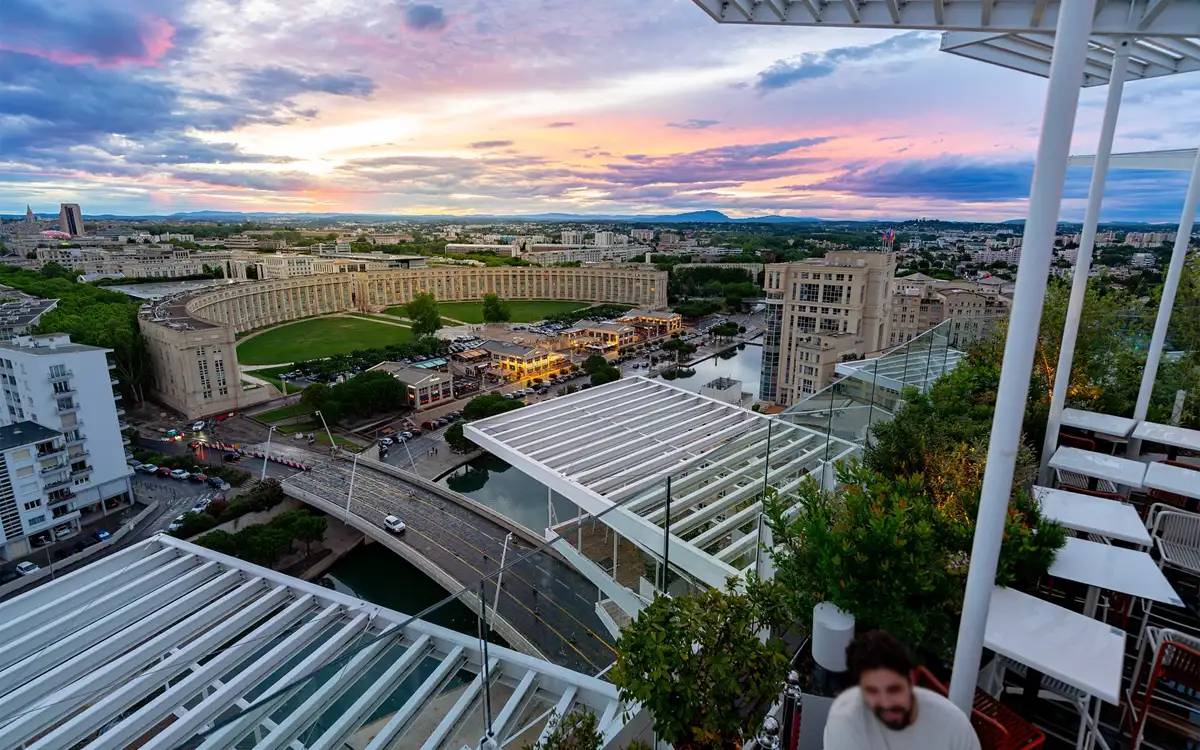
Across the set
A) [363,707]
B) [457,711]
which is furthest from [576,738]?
[363,707]

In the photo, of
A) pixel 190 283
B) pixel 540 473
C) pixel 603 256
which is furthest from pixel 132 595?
pixel 603 256

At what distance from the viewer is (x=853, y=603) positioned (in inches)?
84.3

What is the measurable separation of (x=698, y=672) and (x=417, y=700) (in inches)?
75.7

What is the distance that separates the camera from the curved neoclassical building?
24750 millimetres

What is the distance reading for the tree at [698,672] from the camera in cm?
206

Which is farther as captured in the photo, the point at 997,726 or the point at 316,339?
the point at 316,339

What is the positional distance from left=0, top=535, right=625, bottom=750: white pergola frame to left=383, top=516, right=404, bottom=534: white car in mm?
8181

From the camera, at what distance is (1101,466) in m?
3.62

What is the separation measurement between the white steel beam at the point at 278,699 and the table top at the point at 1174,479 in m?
4.44

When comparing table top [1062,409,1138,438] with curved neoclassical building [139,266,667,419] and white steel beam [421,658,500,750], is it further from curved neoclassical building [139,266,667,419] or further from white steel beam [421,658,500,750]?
curved neoclassical building [139,266,667,419]

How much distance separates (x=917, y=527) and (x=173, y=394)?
101ft

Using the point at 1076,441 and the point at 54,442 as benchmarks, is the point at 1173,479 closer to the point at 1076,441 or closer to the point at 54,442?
the point at 1076,441

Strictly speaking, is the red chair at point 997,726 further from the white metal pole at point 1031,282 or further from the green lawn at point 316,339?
the green lawn at point 316,339

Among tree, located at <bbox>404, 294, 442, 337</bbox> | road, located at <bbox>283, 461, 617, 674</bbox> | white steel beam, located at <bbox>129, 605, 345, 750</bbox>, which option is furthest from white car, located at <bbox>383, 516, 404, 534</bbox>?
tree, located at <bbox>404, 294, 442, 337</bbox>
